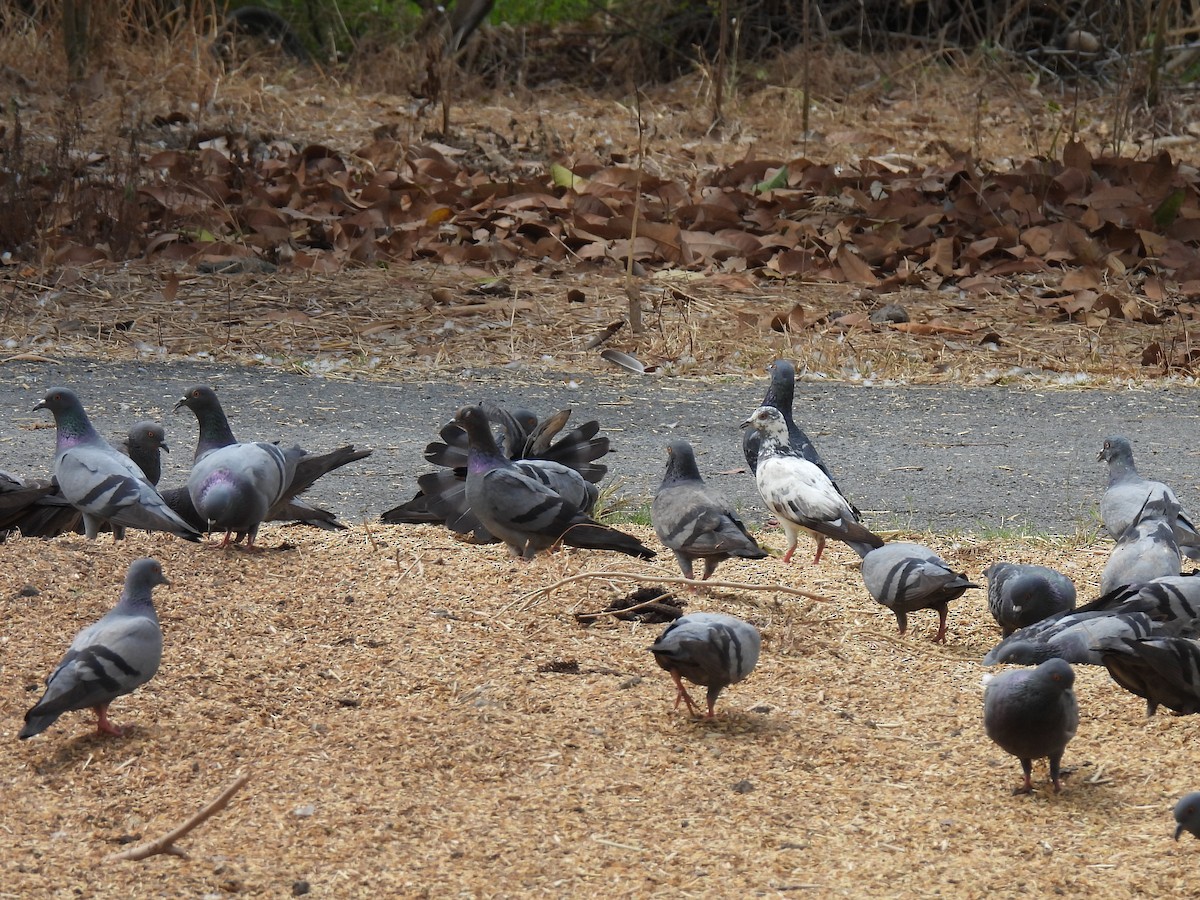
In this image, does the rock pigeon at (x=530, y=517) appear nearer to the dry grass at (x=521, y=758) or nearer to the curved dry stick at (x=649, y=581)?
the dry grass at (x=521, y=758)

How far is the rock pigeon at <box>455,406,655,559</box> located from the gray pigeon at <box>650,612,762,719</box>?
1.20 m

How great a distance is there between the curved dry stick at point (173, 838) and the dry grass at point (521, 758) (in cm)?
4

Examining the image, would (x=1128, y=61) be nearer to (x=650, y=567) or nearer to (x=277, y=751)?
(x=650, y=567)

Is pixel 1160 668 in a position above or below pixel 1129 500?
above

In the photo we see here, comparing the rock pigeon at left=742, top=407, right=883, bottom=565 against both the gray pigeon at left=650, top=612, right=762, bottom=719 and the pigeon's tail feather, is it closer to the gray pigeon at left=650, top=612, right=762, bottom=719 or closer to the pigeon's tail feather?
the pigeon's tail feather

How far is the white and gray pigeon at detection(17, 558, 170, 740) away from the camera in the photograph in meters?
3.14

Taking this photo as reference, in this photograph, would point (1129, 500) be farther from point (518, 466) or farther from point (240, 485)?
point (240, 485)

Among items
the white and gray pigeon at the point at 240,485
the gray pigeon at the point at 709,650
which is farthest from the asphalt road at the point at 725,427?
the gray pigeon at the point at 709,650

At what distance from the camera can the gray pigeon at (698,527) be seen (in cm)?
451

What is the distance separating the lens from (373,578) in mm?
4473

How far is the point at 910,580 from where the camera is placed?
4.14 m

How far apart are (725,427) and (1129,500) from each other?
106 inches

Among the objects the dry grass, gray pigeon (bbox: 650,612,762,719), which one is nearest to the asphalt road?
the dry grass

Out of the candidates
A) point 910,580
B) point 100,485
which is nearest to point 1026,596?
point 910,580
